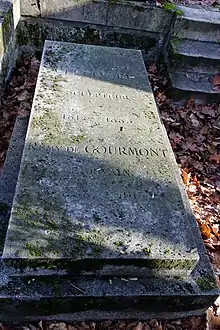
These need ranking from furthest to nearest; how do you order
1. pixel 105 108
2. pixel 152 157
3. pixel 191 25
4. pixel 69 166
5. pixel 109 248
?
pixel 191 25 < pixel 105 108 < pixel 152 157 < pixel 69 166 < pixel 109 248

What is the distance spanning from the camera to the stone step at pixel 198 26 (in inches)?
164

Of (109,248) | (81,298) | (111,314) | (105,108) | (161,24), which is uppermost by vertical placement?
(161,24)

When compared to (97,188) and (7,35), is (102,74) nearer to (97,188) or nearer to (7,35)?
(7,35)

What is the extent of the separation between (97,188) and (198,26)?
2975 millimetres

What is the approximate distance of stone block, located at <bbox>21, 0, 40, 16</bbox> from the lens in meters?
4.14

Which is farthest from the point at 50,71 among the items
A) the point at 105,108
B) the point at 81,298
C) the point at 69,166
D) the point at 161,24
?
the point at 81,298

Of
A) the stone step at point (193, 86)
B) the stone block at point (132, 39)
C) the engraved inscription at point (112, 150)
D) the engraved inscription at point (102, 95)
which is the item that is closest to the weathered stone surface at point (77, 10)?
the stone block at point (132, 39)

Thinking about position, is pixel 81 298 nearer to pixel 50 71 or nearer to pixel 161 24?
pixel 50 71

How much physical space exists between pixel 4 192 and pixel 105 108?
3.60ft

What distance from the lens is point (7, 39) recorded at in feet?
12.2

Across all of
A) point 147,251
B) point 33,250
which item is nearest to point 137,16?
point 147,251

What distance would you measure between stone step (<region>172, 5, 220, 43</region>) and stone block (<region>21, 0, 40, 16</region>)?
5.71 ft

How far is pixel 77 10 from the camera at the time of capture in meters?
4.17

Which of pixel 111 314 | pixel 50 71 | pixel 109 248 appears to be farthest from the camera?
pixel 50 71
